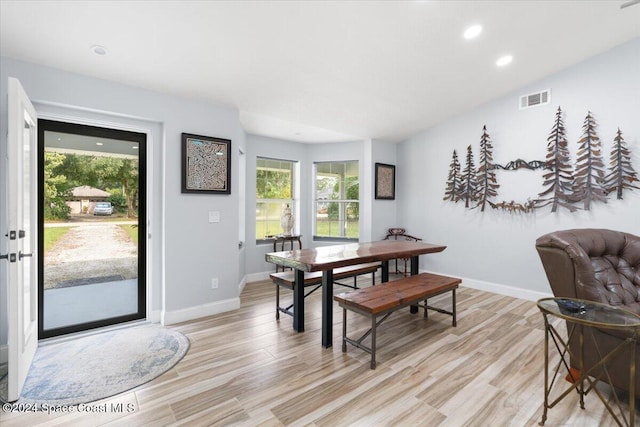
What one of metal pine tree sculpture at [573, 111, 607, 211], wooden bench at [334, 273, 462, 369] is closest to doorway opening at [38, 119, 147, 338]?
wooden bench at [334, 273, 462, 369]

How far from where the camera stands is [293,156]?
5363 mm

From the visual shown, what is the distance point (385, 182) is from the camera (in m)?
5.38

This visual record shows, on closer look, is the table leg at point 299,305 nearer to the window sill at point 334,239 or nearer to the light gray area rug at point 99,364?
the light gray area rug at point 99,364

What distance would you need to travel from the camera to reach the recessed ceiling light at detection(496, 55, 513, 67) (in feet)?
11.0

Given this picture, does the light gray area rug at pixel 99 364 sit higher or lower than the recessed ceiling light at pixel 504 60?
lower

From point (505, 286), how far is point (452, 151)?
218 cm

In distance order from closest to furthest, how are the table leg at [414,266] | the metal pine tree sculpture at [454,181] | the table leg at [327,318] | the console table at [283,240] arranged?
1. the table leg at [327,318]
2. the table leg at [414,266]
3. the metal pine tree sculpture at [454,181]
4. the console table at [283,240]

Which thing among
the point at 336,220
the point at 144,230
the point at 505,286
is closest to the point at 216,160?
the point at 144,230

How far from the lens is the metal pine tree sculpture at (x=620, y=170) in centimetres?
333

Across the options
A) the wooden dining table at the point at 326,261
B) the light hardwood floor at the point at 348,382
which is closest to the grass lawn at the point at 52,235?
the light hardwood floor at the point at 348,382

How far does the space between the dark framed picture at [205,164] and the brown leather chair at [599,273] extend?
309 cm

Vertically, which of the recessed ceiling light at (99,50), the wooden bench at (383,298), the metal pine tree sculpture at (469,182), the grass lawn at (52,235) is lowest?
the wooden bench at (383,298)

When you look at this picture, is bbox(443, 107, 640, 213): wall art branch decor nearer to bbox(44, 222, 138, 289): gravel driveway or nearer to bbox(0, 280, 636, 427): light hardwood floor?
bbox(0, 280, 636, 427): light hardwood floor

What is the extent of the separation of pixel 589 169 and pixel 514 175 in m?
0.79
